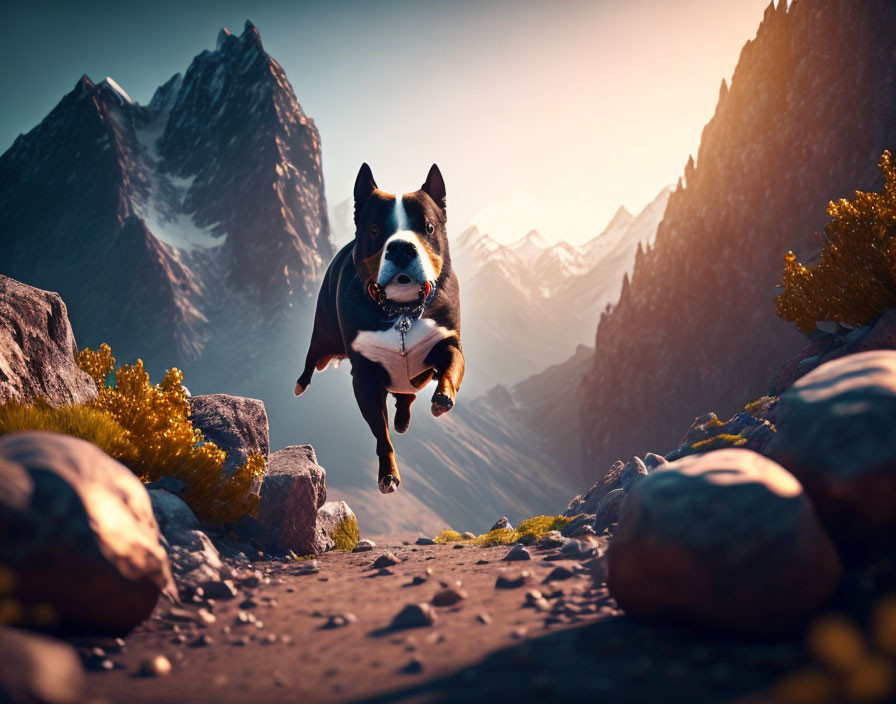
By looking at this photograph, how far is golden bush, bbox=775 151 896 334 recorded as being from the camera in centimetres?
1030

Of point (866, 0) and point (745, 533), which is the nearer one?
point (745, 533)

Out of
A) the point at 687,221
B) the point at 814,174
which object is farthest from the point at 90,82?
the point at 814,174

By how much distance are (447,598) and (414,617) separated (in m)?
0.54

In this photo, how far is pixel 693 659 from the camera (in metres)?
3.15

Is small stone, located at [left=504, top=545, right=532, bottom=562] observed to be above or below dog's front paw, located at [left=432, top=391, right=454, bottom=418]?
below

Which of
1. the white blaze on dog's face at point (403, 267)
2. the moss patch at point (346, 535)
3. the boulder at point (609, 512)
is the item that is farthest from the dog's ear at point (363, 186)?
the moss patch at point (346, 535)

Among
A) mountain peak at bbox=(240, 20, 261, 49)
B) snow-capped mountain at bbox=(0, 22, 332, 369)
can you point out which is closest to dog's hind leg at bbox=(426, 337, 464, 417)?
snow-capped mountain at bbox=(0, 22, 332, 369)

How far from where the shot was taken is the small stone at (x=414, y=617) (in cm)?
426

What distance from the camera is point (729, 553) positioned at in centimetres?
335

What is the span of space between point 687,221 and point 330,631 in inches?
3559

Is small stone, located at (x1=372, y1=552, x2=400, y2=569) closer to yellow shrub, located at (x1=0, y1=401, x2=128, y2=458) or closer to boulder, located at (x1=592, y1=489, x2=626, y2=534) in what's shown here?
yellow shrub, located at (x1=0, y1=401, x2=128, y2=458)

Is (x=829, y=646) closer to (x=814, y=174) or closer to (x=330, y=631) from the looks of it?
(x=330, y=631)

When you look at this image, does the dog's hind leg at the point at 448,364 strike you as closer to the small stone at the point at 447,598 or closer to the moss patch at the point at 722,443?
the small stone at the point at 447,598

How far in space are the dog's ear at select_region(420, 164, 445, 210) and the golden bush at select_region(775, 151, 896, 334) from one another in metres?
7.48
